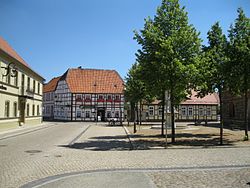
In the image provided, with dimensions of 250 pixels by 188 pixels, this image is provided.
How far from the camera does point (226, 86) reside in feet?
61.2

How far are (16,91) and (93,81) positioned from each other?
29.3 meters

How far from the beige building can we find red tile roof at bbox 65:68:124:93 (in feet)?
53.2

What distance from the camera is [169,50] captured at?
16.5 metres

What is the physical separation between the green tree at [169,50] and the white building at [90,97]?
40809mm

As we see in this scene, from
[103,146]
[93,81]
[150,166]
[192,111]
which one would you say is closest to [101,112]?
[93,81]

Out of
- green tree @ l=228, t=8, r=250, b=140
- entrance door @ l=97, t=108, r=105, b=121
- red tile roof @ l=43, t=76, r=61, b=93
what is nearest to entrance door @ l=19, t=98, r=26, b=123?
entrance door @ l=97, t=108, r=105, b=121

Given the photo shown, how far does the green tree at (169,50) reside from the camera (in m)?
16.6

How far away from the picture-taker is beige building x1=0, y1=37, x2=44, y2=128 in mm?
28422

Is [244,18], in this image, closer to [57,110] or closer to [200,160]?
[200,160]

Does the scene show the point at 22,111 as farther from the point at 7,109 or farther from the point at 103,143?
the point at 103,143

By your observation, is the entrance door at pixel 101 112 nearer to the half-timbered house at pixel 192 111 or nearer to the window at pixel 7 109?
the half-timbered house at pixel 192 111

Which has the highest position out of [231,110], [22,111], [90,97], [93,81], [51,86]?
[93,81]

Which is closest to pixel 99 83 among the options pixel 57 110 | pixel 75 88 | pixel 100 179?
pixel 75 88

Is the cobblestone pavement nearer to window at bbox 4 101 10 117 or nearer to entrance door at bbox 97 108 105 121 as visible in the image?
window at bbox 4 101 10 117
